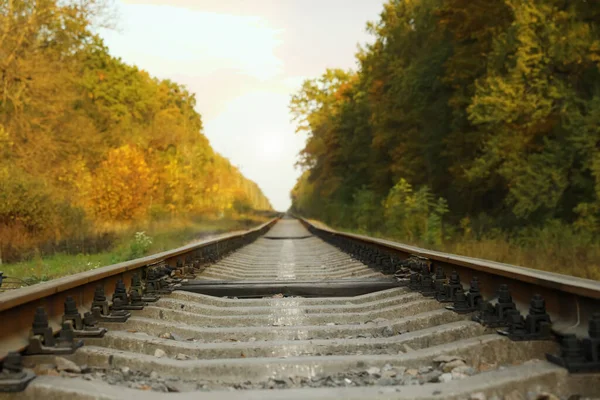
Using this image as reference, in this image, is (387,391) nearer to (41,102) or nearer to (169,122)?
(41,102)

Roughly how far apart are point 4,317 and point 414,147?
2344 centimetres

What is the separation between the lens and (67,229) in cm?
1739

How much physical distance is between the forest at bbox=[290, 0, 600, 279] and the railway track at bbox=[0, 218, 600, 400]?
4.07m

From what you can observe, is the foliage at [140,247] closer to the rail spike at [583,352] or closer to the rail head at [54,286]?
the rail head at [54,286]

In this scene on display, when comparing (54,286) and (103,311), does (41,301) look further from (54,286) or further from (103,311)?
(103,311)

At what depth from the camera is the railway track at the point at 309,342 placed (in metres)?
2.80

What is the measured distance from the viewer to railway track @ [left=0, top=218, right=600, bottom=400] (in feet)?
9.20

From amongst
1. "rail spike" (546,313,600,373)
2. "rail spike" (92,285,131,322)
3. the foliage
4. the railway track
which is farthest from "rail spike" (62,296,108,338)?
the foliage

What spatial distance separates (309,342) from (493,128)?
1464 cm

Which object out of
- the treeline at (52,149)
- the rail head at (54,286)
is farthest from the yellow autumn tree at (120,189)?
the rail head at (54,286)

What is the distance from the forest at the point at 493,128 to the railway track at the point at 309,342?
13.4 feet

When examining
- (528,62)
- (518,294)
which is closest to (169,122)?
(528,62)

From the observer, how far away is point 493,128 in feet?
55.9

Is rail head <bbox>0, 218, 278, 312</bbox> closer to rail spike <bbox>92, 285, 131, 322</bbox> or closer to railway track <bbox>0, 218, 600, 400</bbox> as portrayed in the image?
railway track <bbox>0, 218, 600, 400</bbox>
